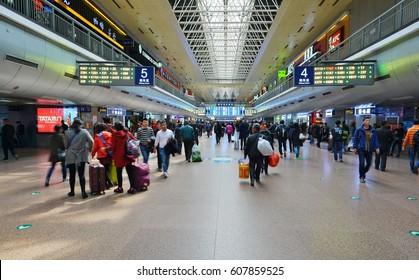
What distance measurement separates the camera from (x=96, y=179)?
6.84 meters

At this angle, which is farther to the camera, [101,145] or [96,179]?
[101,145]

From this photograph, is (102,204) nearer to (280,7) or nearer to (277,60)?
(280,7)

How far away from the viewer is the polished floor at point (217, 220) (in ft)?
12.6

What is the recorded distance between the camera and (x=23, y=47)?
9.95 m

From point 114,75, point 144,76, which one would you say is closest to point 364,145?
point 144,76

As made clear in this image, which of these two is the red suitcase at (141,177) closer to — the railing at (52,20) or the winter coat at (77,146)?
the winter coat at (77,146)

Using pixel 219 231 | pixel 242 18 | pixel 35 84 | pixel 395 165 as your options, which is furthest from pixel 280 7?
pixel 219 231

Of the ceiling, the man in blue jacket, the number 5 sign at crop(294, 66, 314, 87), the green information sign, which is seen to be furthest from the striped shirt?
the ceiling

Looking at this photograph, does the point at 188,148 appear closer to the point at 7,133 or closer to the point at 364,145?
the point at 364,145

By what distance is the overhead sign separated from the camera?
13844 mm

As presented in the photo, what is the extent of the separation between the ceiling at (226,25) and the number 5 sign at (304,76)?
8616 millimetres

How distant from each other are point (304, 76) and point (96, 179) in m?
11.0

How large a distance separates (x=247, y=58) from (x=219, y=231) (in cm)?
4354

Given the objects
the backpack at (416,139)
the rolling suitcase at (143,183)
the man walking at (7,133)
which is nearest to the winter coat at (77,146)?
the rolling suitcase at (143,183)
